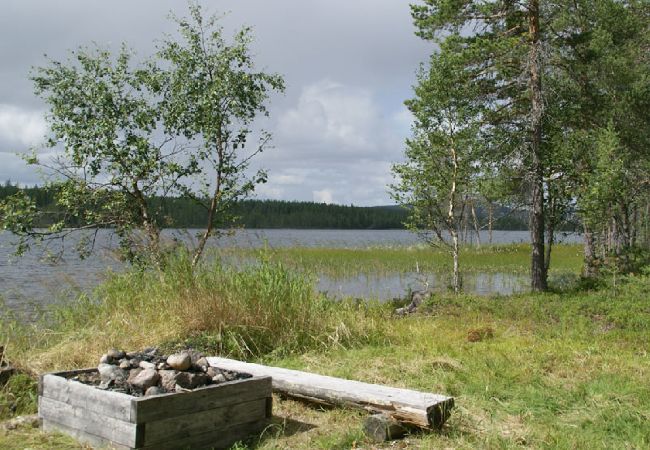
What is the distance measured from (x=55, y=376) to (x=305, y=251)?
87.0 ft

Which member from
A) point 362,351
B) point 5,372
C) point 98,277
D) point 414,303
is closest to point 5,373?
point 5,372

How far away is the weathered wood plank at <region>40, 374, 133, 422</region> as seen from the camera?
455 cm

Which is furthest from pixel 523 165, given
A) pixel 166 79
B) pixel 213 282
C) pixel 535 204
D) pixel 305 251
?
pixel 305 251

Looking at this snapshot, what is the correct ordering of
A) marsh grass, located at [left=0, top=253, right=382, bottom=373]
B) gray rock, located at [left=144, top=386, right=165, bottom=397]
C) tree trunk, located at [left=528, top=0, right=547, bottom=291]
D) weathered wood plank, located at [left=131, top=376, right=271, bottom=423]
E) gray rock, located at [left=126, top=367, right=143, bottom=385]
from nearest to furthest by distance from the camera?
1. weathered wood plank, located at [left=131, top=376, right=271, bottom=423]
2. gray rock, located at [left=144, top=386, right=165, bottom=397]
3. gray rock, located at [left=126, top=367, right=143, bottom=385]
4. marsh grass, located at [left=0, top=253, right=382, bottom=373]
5. tree trunk, located at [left=528, top=0, right=547, bottom=291]

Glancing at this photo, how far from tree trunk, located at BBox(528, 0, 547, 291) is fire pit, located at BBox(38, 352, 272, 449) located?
11365 millimetres

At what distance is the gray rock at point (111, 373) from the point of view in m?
5.02

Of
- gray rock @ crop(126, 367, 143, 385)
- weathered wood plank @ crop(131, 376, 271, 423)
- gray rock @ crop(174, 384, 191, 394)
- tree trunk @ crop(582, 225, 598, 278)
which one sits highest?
tree trunk @ crop(582, 225, 598, 278)

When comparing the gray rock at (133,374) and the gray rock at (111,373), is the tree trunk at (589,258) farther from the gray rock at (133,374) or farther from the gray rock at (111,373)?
the gray rock at (111,373)

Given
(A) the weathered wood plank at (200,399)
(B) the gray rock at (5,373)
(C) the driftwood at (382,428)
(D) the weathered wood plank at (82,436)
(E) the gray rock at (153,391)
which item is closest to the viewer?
(A) the weathered wood plank at (200,399)

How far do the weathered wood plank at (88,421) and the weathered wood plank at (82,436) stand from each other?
0.07ft

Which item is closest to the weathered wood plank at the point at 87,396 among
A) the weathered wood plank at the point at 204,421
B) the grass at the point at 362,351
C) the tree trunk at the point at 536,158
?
the weathered wood plank at the point at 204,421

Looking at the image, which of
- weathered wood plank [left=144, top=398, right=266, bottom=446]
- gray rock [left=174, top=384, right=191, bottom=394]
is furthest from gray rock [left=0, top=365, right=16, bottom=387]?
weathered wood plank [left=144, top=398, right=266, bottom=446]

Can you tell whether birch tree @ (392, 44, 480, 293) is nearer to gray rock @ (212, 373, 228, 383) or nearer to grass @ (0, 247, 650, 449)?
grass @ (0, 247, 650, 449)

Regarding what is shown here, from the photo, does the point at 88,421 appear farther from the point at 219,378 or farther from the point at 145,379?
the point at 219,378
